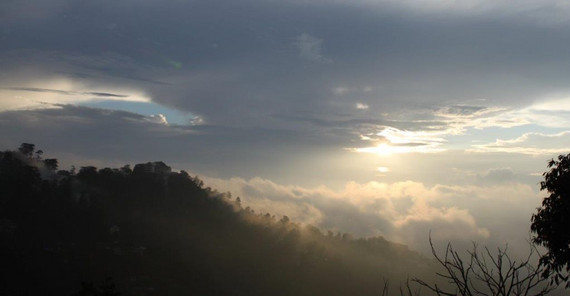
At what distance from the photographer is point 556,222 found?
16219mm

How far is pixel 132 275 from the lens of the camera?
193375mm

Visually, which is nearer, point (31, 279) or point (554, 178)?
point (554, 178)

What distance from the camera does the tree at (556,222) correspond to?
16.0m

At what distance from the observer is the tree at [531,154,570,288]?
52.6 feet

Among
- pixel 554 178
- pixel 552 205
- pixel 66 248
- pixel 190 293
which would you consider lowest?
pixel 190 293

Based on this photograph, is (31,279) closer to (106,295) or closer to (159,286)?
(159,286)

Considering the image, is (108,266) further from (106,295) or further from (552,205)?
(552,205)

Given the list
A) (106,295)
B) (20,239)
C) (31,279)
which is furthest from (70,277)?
(106,295)

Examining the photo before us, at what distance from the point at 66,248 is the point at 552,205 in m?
215

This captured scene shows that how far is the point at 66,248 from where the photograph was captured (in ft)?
646

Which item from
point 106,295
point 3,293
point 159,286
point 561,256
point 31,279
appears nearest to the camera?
point 561,256

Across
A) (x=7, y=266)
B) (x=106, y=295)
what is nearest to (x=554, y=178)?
(x=106, y=295)

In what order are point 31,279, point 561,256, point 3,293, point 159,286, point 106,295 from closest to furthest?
point 561,256, point 106,295, point 3,293, point 31,279, point 159,286

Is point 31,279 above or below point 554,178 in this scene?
below
